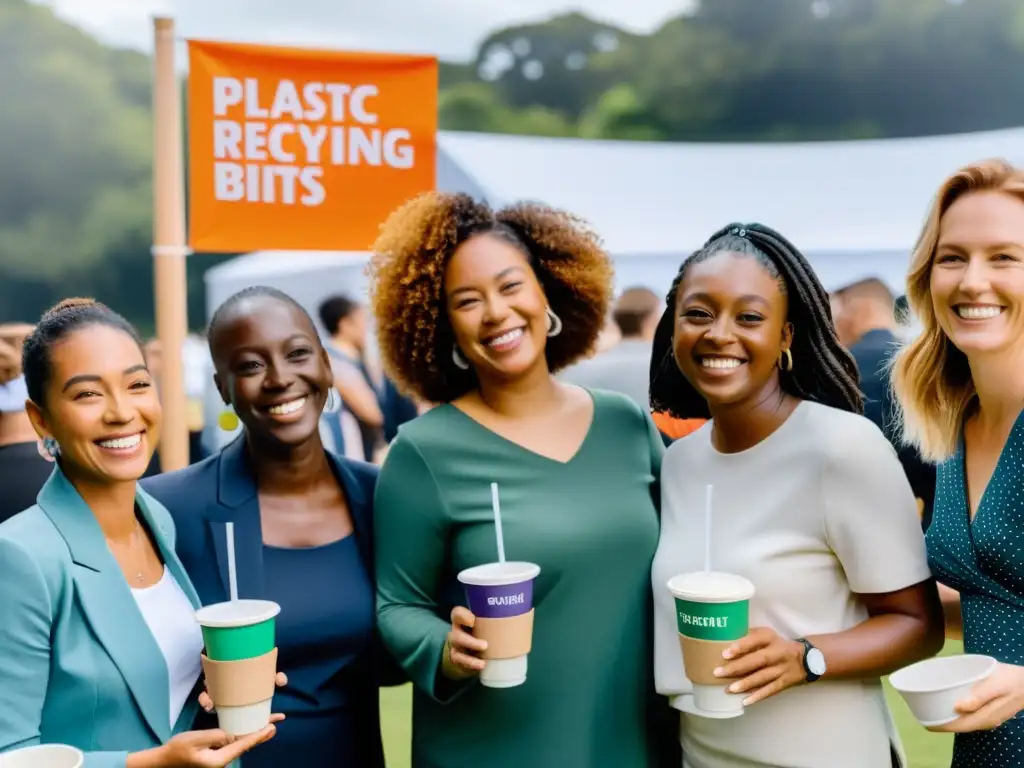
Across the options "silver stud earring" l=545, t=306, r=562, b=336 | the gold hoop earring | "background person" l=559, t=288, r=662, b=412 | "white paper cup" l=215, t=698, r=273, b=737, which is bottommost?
"white paper cup" l=215, t=698, r=273, b=737

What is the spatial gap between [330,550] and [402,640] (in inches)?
14.4

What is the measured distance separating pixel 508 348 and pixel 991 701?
1.32m

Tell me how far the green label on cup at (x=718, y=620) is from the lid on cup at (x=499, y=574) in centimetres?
34

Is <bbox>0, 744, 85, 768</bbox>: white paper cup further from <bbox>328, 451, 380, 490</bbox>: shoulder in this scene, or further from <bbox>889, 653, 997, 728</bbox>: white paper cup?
<bbox>889, 653, 997, 728</bbox>: white paper cup

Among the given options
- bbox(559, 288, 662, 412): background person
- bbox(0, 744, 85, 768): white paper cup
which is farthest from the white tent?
bbox(0, 744, 85, 768): white paper cup

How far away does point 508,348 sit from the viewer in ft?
8.41

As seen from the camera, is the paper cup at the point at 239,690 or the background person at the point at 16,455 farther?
the background person at the point at 16,455

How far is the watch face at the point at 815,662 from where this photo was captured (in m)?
2.11

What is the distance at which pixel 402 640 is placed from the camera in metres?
2.37

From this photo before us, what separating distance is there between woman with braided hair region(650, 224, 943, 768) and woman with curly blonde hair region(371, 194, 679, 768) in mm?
126

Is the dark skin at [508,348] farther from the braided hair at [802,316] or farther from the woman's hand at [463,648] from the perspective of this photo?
the woman's hand at [463,648]

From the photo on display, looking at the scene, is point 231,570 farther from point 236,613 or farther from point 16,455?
point 16,455

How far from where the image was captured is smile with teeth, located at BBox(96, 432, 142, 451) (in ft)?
7.09

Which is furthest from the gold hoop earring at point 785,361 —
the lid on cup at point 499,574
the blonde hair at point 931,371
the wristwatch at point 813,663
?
the lid on cup at point 499,574
